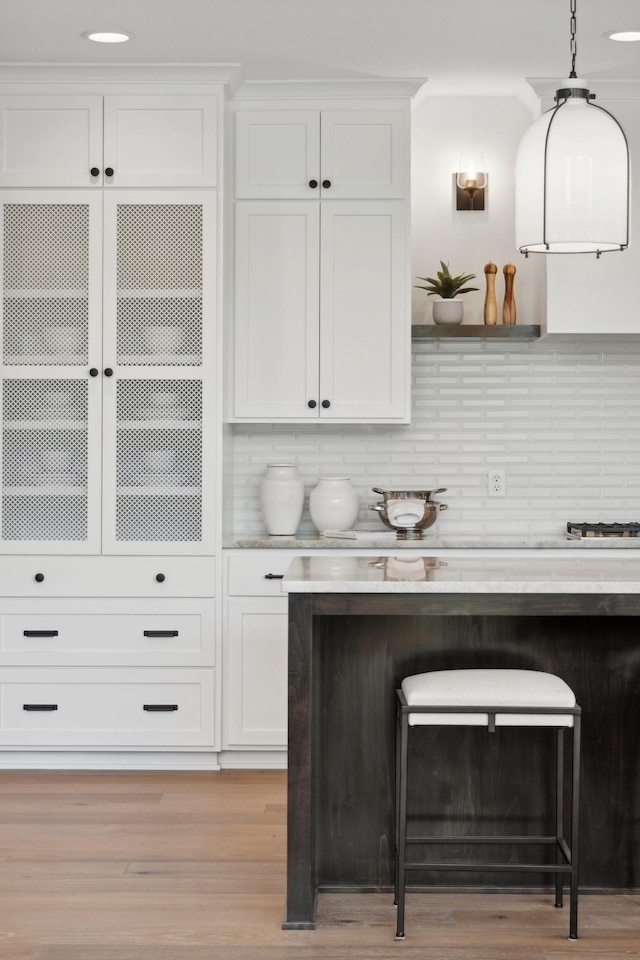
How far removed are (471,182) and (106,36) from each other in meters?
1.70

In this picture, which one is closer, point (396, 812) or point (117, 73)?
point (396, 812)

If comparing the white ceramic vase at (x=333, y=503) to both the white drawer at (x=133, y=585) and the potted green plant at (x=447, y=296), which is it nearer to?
the white drawer at (x=133, y=585)

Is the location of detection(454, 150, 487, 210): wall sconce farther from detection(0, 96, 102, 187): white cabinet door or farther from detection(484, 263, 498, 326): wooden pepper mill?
detection(0, 96, 102, 187): white cabinet door

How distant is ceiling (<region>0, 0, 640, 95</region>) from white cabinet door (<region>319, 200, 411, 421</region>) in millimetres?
575

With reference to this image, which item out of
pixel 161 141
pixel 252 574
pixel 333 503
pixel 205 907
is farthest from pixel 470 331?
pixel 205 907

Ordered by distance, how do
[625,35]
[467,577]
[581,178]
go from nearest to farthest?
[581,178], [467,577], [625,35]

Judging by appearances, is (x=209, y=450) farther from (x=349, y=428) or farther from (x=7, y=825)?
(x=7, y=825)

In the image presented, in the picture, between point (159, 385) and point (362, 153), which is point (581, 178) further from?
point (159, 385)

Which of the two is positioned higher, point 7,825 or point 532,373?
point 532,373

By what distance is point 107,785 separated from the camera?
402cm

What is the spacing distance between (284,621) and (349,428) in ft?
3.19

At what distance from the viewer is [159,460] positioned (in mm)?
4172

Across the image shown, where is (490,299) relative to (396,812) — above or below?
above

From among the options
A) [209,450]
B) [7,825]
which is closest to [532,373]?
[209,450]
